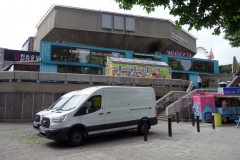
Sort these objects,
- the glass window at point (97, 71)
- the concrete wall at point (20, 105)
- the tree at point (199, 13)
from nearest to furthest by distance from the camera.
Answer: the tree at point (199, 13)
the concrete wall at point (20, 105)
the glass window at point (97, 71)

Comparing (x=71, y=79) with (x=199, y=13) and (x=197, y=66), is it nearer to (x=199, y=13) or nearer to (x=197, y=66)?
(x=199, y=13)

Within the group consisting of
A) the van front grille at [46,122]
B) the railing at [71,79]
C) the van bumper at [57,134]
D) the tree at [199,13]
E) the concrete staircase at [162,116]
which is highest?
the tree at [199,13]

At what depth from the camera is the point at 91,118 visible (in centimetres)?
844

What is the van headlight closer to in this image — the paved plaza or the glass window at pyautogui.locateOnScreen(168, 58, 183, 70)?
the paved plaza

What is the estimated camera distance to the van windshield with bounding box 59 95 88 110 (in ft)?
27.5

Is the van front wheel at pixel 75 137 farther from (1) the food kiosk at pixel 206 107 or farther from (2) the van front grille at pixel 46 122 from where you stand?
(1) the food kiosk at pixel 206 107

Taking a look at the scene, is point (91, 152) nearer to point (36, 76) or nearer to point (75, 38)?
point (36, 76)

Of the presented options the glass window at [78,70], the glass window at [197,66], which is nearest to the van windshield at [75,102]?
the glass window at [78,70]

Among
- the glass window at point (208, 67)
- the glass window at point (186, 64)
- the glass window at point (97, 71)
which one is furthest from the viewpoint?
the glass window at point (208, 67)

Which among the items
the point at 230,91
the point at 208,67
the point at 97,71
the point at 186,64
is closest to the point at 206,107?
the point at 230,91

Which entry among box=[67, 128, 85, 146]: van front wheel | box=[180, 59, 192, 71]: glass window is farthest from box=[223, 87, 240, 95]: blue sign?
box=[180, 59, 192, 71]: glass window

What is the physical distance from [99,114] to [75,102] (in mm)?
1096

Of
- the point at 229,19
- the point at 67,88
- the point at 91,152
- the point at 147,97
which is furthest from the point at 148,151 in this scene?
the point at 67,88

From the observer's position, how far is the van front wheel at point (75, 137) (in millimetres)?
7871
